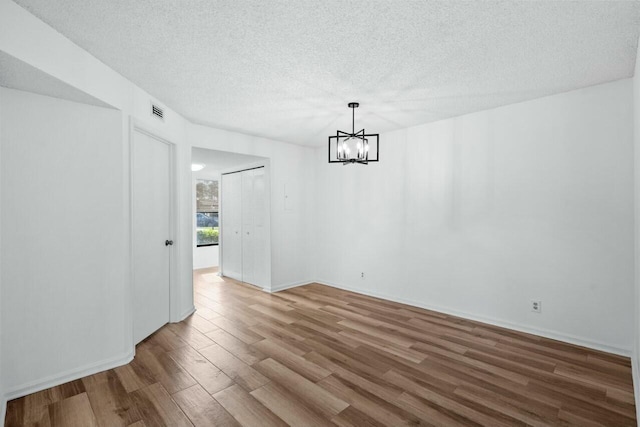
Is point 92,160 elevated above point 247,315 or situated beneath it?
elevated above

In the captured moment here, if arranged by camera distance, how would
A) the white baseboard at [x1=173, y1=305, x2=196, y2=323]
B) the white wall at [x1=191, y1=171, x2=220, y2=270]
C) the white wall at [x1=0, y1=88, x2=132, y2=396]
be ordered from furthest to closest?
the white wall at [x1=191, y1=171, x2=220, y2=270] → the white baseboard at [x1=173, y1=305, x2=196, y2=323] → the white wall at [x1=0, y1=88, x2=132, y2=396]

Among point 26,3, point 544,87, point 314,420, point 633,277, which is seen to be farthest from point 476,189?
point 26,3

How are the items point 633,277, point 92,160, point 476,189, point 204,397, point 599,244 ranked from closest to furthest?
point 204,397 < point 92,160 < point 633,277 < point 599,244 < point 476,189

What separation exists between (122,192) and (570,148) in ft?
14.5

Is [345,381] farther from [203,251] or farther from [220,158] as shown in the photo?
[203,251]

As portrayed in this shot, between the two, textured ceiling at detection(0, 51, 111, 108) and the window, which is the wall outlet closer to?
textured ceiling at detection(0, 51, 111, 108)

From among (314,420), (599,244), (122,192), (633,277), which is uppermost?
(122,192)

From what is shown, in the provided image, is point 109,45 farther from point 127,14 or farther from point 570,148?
point 570,148

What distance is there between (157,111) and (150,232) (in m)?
1.32

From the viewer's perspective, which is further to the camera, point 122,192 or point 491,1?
point 122,192

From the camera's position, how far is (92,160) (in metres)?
2.72

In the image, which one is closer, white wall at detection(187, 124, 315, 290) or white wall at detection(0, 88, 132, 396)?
white wall at detection(0, 88, 132, 396)

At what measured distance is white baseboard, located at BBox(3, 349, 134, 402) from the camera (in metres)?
2.37

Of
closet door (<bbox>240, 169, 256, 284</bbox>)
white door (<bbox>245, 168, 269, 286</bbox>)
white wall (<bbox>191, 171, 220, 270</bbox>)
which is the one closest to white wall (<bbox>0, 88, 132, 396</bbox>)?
white door (<bbox>245, 168, 269, 286</bbox>)
